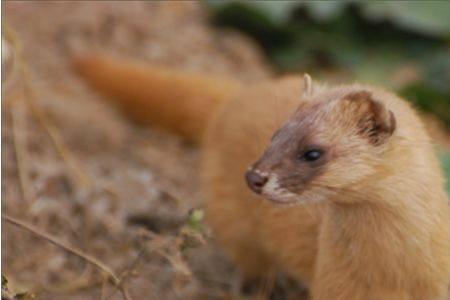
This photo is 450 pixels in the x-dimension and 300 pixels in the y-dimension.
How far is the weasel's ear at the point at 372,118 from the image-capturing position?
3211 millimetres

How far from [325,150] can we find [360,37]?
13.6 feet

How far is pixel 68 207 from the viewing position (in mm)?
4965

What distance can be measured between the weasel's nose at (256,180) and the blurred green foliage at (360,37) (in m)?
3.63

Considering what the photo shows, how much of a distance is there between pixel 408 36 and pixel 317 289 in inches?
147

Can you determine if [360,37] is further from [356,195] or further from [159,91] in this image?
[356,195]

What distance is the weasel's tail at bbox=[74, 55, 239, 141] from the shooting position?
5512 mm

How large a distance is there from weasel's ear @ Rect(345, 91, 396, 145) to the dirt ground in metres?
0.67

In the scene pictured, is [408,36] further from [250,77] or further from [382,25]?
[250,77]

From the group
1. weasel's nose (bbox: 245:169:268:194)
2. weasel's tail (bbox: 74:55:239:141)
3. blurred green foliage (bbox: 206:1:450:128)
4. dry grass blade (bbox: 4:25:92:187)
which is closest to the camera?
weasel's nose (bbox: 245:169:268:194)

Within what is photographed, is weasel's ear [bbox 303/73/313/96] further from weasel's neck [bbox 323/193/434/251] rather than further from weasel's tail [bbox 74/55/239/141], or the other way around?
weasel's tail [bbox 74/55/239/141]

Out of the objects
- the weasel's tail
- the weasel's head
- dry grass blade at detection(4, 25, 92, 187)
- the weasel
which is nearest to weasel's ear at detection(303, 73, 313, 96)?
the weasel

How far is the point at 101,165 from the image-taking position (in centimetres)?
544

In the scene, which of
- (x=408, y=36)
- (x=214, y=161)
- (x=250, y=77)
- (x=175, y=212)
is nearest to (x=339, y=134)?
(x=214, y=161)

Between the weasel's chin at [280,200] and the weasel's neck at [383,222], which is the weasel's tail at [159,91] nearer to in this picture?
the weasel's neck at [383,222]
